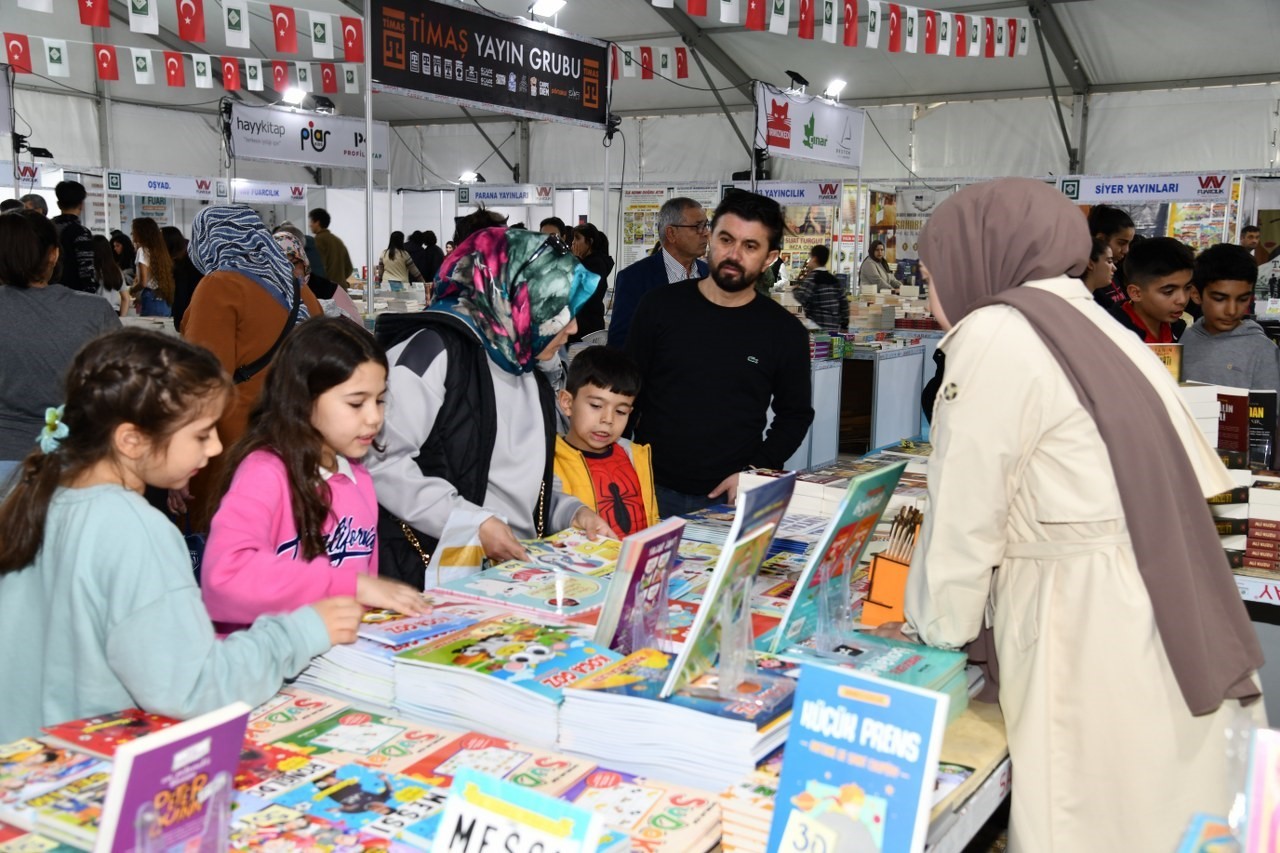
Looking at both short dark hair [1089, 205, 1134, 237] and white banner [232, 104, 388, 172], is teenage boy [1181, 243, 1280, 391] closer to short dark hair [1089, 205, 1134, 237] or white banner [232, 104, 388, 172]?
short dark hair [1089, 205, 1134, 237]

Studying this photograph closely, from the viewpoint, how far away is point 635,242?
55.1ft

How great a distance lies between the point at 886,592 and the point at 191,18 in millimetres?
8069

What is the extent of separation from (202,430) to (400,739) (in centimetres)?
55

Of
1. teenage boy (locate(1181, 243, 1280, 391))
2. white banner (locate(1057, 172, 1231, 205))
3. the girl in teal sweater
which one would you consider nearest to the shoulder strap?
the girl in teal sweater

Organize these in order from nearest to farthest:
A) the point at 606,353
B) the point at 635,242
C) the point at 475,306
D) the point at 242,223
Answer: the point at 475,306 < the point at 606,353 < the point at 242,223 < the point at 635,242

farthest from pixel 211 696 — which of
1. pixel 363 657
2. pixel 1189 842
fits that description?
pixel 1189 842

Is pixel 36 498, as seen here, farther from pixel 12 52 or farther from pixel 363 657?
pixel 12 52

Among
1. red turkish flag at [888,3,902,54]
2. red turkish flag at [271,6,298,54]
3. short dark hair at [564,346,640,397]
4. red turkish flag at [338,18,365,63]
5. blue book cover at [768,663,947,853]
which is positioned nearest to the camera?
blue book cover at [768,663,947,853]

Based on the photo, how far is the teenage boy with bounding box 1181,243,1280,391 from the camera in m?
3.41

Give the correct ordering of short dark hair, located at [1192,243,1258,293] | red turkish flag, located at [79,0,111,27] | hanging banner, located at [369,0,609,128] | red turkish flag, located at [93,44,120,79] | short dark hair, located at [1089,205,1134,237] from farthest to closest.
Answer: red turkish flag, located at [93,44,120,79]
red turkish flag, located at [79,0,111,27]
hanging banner, located at [369,0,609,128]
short dark hair, located at [1089,205,1134,237]
short dark hair, located at [1192,243,1258,293]

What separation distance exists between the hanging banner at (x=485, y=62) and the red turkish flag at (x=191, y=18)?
3641mm

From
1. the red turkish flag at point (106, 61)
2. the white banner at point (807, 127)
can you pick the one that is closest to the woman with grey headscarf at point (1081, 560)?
the white banner at point (807, 127)

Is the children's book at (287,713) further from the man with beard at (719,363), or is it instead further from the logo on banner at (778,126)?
the logo on banner at (778,126)

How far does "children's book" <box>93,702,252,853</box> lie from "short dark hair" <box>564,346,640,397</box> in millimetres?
1874
